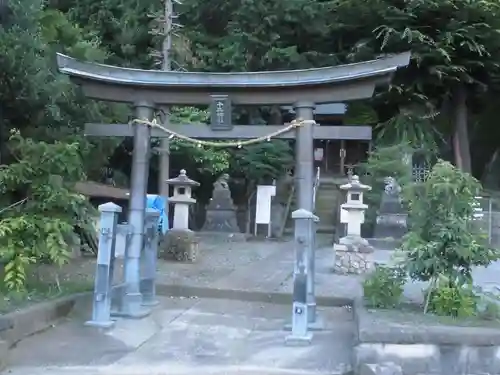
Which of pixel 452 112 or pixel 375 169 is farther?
pixel 452 112

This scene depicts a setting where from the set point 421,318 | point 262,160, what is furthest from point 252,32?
point 421,318

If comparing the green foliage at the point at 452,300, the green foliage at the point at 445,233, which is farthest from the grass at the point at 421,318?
the green foliage at the point at 445,233

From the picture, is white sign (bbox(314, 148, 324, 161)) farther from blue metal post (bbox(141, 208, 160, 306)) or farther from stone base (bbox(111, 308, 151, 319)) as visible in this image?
stone base (bbox(111, 308, 151, 319))

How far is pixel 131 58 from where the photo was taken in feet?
71.7

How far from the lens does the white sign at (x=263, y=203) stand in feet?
70.2

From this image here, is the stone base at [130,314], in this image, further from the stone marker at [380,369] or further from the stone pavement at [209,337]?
the stone marker at [380,369]

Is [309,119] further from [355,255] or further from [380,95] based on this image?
[380,95]

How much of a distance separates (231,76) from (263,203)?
12.7 m

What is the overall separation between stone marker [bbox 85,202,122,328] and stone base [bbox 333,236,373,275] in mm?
6012

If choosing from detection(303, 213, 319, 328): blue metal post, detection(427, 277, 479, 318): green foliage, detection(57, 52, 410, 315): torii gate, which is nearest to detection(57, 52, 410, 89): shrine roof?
detection(57, 52, 410, 315): torii gate

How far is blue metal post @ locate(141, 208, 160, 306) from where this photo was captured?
29.9 feet

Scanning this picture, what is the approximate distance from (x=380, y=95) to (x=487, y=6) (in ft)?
16.3

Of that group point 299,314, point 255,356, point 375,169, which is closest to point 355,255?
point 299,314

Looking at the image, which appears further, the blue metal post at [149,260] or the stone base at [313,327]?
the blue metal post at [149,260]
